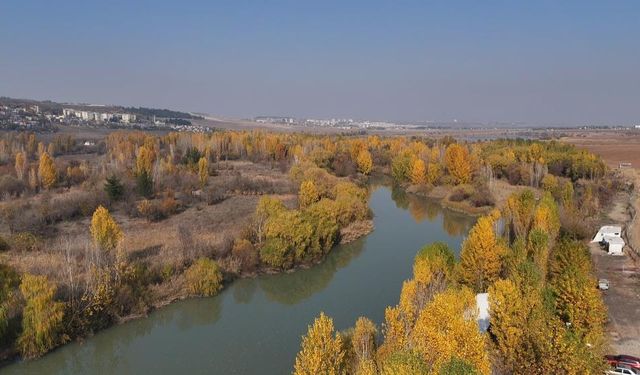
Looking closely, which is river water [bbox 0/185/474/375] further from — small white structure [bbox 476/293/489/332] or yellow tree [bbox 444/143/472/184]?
yellow tree [bbox 444/143/472/184]

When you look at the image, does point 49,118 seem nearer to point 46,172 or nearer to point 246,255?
point 46,172

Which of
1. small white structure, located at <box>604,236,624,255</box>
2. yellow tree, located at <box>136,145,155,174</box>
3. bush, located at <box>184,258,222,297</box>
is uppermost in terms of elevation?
yellow tree, located at <box>136,145,155,174</box>

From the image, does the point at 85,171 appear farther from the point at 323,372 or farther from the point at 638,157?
the point at 638,157

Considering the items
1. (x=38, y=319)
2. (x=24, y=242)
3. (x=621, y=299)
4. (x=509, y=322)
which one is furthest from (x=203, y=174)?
(x=509, y=322)

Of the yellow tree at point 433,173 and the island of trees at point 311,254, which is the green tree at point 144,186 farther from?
the yellow tree at point 433,173

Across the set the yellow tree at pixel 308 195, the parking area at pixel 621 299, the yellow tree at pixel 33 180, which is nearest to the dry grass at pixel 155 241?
the yellow tree at pixel 33 180

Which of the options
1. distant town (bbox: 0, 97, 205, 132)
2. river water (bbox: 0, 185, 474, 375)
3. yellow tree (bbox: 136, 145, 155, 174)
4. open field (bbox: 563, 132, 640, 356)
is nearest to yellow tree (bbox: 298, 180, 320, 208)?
river water (bbox: 0, 185, 474, 375)
